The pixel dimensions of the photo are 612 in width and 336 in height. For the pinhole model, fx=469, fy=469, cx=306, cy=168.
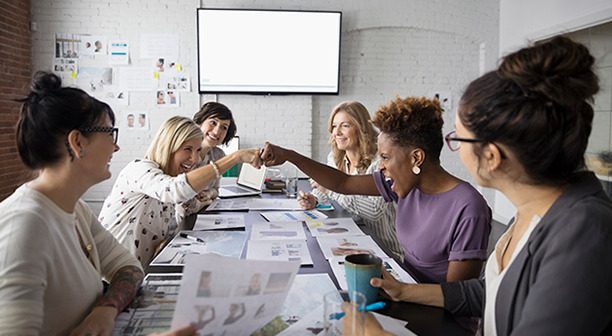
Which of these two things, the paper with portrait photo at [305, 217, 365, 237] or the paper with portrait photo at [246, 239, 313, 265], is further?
the paper with portrait photo at [305, 217, 365, 237]

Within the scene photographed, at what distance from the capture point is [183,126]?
228cm

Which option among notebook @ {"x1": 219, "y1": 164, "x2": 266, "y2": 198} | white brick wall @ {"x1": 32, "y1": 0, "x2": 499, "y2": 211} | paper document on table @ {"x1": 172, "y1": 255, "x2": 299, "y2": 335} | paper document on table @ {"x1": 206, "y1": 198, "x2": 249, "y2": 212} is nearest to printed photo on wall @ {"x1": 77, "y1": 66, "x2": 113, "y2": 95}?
white brick wall @ {"x1": 32, "y1": 0, "x2": 499, "y2": 211}

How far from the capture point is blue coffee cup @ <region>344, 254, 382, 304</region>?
1220mm

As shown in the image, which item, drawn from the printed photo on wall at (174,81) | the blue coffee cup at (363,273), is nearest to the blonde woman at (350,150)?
the blue coffee cup at (363,273)

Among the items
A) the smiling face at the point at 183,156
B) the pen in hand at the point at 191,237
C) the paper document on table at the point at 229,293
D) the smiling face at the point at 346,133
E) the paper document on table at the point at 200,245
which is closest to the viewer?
the paper document on table at the point at 229,293

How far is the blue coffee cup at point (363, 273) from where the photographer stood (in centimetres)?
122

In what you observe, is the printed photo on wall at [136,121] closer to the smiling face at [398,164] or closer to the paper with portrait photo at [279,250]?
the paper with portrait photo at [279,250]

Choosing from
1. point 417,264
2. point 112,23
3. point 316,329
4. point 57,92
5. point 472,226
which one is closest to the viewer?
point 316,329

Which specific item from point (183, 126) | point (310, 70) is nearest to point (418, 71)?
point (310, 70)

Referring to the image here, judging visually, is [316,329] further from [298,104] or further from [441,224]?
[298,104]

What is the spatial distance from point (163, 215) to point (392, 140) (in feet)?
3.98

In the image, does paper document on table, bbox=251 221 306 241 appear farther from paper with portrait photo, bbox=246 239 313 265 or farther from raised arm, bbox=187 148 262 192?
raised arm, bbox=187 148 262 192

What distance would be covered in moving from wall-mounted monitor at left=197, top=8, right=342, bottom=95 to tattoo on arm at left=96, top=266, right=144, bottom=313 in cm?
420

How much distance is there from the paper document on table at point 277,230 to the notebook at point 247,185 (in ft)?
2.99
